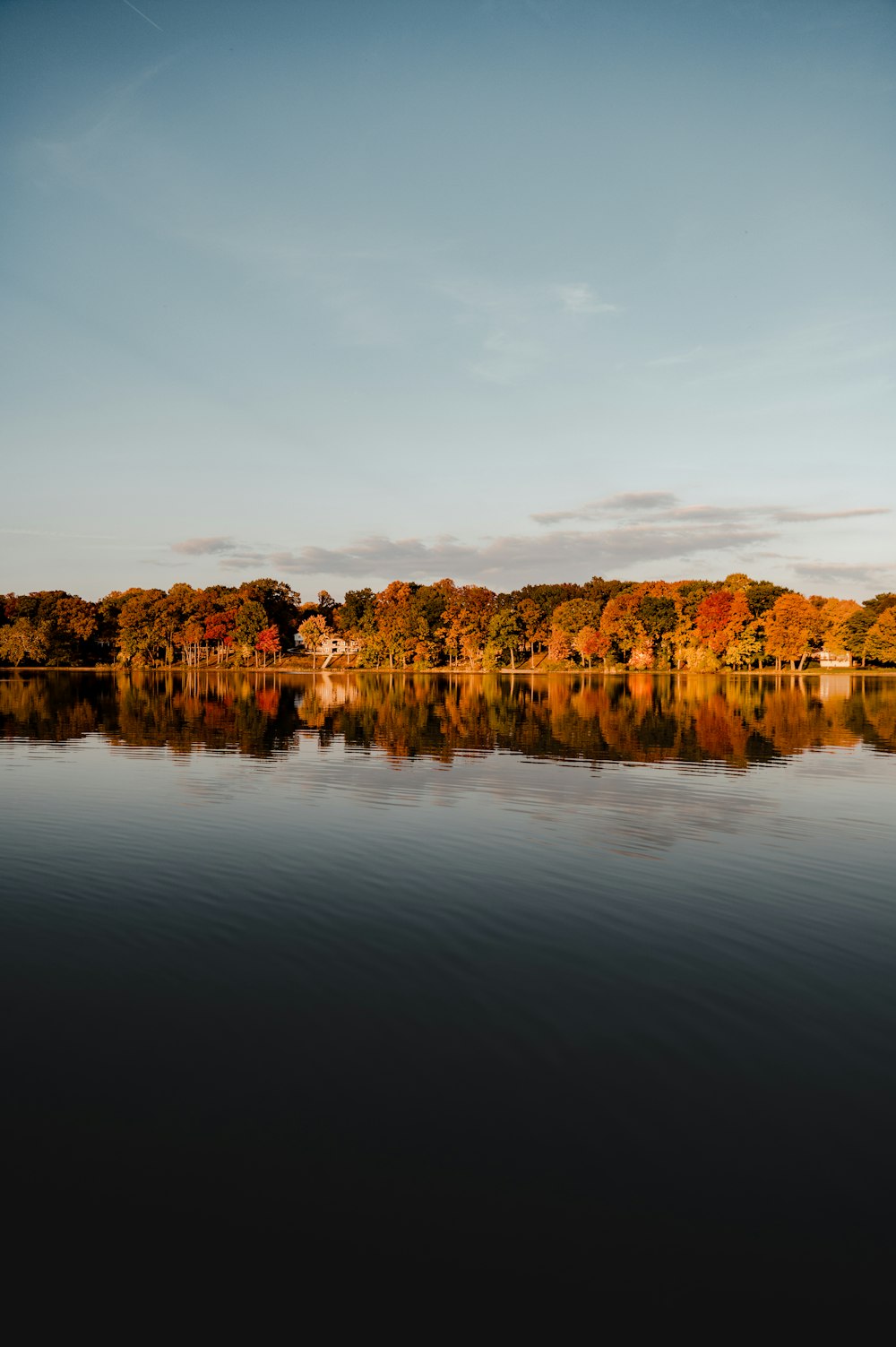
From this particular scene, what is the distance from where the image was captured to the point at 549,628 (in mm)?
184750

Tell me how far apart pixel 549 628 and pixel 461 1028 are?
581 ft

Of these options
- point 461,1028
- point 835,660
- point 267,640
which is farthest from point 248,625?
point 461,1028

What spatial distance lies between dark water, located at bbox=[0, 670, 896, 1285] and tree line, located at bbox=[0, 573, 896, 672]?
14478cm

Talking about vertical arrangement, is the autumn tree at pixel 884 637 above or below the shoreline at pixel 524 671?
above

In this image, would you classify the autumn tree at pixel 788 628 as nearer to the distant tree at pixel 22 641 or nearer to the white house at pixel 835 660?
the white house at pixel 835 660

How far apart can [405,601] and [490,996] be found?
18182 cm

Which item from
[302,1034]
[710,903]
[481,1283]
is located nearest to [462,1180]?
[481,1283]

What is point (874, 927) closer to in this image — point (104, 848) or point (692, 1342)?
point (692, 1342)

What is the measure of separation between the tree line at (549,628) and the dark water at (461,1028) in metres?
145

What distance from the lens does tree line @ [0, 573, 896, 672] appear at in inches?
6324

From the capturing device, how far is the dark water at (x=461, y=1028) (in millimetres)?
6590

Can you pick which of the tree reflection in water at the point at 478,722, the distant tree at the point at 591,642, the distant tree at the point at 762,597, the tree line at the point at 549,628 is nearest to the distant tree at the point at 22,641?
the tree line at the point at 549,628

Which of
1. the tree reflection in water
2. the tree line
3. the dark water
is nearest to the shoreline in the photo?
the tree line

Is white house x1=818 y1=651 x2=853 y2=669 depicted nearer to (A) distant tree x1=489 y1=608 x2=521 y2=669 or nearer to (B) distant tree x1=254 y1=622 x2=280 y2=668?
(A) distant tree x1=489 y1=608 x2=521 y2=669
